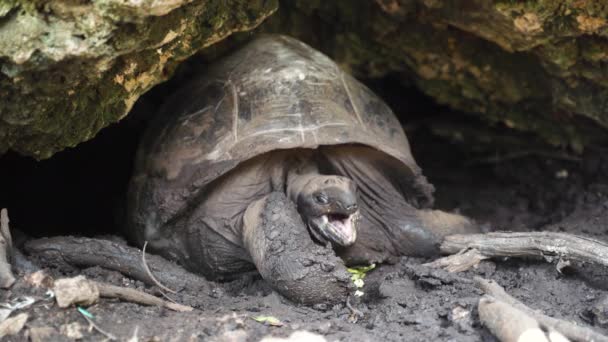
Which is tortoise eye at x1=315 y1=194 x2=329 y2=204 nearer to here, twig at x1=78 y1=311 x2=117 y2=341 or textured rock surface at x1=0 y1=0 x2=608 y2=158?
textured rock surface at x1=0 y1=0 x2=608 y2=158

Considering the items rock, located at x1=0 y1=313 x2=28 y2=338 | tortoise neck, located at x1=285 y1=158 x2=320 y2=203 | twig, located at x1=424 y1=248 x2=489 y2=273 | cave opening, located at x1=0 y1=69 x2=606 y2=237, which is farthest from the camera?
cave opening, located at x1=0 y1=69 x2=606 y2=237

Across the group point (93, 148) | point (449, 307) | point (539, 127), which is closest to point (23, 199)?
point (93, 148)

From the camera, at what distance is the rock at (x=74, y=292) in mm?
2793

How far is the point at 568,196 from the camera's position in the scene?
5.05 m

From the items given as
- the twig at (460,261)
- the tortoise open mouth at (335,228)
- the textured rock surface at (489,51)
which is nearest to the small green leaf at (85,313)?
the tortoise open mouth at (335,228)

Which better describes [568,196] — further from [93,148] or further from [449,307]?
[93,148]

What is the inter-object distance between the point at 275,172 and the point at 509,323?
1779 millimetres

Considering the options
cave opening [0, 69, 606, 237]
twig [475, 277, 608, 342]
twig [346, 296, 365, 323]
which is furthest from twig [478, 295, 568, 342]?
cave opening [0, 69, 606, 237]

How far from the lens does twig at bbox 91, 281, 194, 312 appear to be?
304cm

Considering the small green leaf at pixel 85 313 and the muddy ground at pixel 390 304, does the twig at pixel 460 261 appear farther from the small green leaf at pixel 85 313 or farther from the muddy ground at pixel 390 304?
the small green leaf at pixel 85 313

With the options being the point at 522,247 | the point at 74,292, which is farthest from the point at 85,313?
the point at 522,247

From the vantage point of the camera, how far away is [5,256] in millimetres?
3238

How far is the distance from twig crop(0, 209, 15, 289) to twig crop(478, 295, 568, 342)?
6.57ft

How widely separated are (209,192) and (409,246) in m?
1.22
